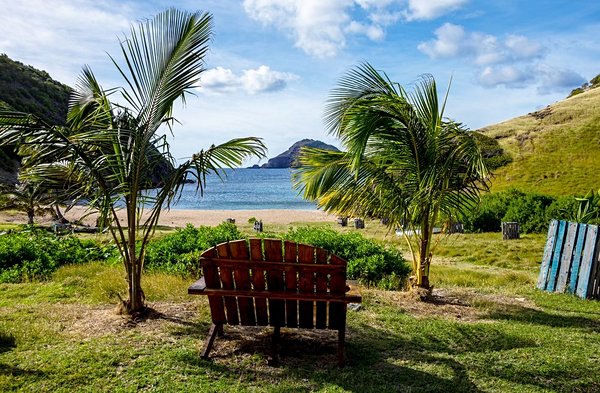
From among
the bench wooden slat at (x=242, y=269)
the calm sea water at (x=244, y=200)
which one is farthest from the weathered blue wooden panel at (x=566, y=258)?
the calm sea water at (x=244, y=200)

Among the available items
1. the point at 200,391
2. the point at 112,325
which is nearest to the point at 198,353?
the point at 200,391

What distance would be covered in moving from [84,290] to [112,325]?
2.36m

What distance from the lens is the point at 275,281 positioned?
4.53 metres

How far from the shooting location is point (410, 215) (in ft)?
24.7

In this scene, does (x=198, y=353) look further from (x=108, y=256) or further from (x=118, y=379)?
(x=108, y=256)

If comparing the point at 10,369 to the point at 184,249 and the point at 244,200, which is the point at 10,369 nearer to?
the point at 184,249

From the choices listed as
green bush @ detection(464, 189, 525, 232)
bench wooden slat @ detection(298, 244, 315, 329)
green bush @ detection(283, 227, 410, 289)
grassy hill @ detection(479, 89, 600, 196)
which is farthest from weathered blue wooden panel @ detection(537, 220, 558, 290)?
Answer: grassy hill @ detection(479, 89, 600, 196)

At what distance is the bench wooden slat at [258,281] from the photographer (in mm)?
4480

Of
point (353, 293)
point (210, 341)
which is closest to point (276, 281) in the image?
point (353, 293)

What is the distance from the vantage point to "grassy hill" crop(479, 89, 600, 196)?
42719mm

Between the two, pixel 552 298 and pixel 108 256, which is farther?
pixel 108 256

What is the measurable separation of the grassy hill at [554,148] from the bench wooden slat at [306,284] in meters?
37.6

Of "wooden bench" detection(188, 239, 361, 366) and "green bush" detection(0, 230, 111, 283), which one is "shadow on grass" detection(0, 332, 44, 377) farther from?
"green bush" detection(0, 230, 111, 283)

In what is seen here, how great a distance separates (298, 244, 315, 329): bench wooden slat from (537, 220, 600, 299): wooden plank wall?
5.78 metres
